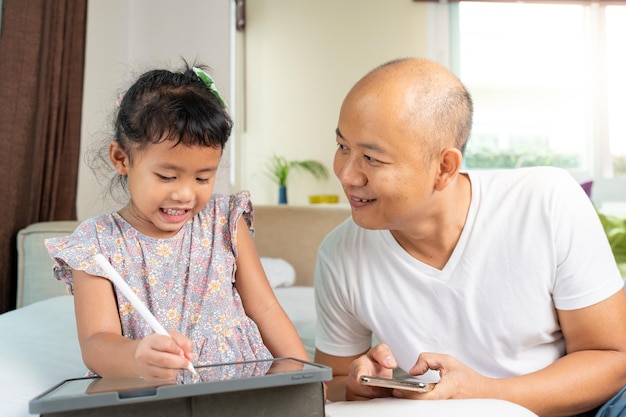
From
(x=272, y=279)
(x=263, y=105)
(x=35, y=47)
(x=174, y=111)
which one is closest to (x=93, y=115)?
(x=35, y=47)

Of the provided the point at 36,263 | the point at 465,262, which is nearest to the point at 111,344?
the point at 465,262

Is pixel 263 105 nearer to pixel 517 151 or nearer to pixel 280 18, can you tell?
pixel 280 18

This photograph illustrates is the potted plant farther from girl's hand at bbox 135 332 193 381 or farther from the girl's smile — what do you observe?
girl's hand at bbox 135 332 193 381

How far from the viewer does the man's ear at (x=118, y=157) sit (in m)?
1.31

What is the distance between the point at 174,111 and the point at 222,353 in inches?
16.5

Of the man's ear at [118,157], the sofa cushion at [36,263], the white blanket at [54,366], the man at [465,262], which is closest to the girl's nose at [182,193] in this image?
the man's ear at [118,157]

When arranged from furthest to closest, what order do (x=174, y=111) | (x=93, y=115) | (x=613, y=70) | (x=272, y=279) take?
(x=613, y=70) < (x=93, y=115) < (x=272, y=279) < (x=174, y=111)

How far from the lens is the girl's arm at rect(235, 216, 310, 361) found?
134cm

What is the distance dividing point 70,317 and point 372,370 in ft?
3.17

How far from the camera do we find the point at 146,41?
11.1 ft

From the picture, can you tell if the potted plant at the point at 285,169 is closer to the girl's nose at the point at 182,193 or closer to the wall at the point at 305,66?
the wall at the point at 305,66

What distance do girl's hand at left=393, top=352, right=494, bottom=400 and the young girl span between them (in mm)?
277

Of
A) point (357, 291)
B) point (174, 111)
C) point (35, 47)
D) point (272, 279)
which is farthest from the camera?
point (272, 279)

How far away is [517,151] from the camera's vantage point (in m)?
5.39
